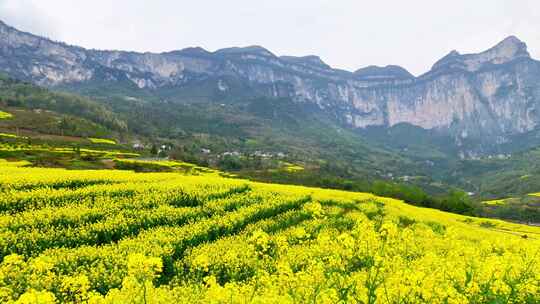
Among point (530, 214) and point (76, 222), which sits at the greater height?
point (76, 222)

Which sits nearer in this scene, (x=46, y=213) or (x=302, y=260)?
(x=302, y=260)

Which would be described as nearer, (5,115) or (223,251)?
(223,251)

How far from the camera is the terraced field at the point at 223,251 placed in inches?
496

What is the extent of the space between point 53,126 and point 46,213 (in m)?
171

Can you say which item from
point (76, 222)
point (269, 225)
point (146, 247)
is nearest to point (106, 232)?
point (76, 222)

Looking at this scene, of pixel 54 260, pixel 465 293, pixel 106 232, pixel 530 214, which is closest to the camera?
pixel 465 293

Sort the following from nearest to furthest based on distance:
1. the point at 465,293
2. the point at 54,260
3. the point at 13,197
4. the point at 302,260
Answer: the point at 465,293 → the point at 54,260 → the point at 302,260 → the point at 13,197

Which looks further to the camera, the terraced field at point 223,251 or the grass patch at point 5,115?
the grass patch at point 5,115

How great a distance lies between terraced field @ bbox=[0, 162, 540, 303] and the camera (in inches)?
496

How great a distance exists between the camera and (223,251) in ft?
76.2

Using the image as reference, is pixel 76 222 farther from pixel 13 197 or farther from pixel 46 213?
pixel 13 197

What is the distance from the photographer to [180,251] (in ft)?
78.8

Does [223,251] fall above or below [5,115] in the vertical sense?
below

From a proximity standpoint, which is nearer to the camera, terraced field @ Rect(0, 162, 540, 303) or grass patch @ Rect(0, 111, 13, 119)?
terraced field @ Rect(0, 162, 540, 303)
